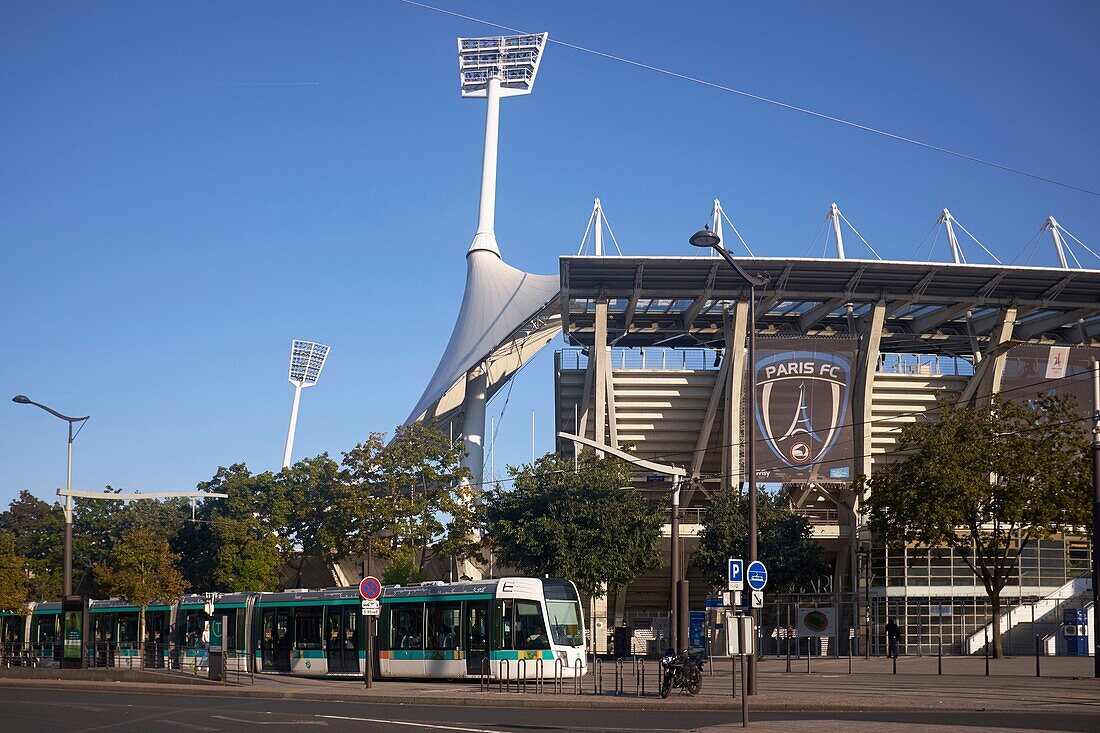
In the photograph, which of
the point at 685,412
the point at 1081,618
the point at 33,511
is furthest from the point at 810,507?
the point at 33,511

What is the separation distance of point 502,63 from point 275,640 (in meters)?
54.1

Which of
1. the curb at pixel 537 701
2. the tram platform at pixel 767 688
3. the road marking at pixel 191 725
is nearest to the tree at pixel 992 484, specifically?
the tram platform at pixel 767 688

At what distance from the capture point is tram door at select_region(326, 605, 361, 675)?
3567 centimetres

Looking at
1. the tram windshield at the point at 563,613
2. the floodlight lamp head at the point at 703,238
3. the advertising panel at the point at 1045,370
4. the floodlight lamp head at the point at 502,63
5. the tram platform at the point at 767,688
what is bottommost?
the tram platform at the point at 767,688

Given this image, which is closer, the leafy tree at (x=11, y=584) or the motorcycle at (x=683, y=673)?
the motorcycle at (x=683, y=673)

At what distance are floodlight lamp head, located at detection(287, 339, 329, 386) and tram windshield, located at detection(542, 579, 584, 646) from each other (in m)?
90.4

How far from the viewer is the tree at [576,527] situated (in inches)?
1913

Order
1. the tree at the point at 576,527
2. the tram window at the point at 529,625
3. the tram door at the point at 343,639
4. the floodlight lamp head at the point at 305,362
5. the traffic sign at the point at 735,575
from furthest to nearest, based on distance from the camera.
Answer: the floodlight lamp head at the point at 305,362, the tree at the point at 576,527, the tram door at the point at 343,639, the tram window at the point at 529,625, the traffic sign at the point at 735,575

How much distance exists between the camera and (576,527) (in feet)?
160

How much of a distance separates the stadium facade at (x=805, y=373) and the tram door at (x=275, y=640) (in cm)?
1773

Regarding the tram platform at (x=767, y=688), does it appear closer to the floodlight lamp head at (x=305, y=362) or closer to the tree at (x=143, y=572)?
the tree at (x=143, y=572)

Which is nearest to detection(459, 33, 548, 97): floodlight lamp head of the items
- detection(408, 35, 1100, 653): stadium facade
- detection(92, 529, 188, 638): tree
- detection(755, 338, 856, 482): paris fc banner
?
detection(408, 35, 1100, 653): stadium facade

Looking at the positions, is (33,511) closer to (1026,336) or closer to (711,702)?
(1026,336)

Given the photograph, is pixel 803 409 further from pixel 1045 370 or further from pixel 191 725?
pixel 191 725
